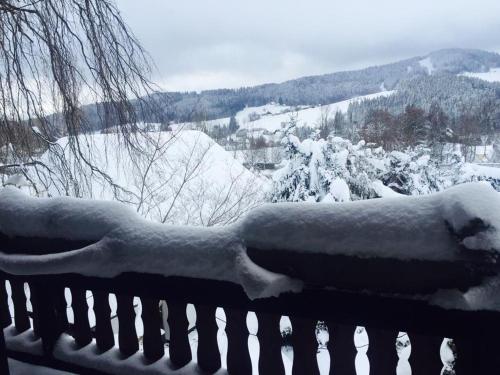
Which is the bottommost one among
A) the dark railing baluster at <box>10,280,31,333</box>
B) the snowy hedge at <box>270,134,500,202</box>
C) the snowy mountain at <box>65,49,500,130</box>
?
the snowy hedge at <box>270,134,500,202</box>

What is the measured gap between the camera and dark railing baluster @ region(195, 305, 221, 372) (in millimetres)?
1843

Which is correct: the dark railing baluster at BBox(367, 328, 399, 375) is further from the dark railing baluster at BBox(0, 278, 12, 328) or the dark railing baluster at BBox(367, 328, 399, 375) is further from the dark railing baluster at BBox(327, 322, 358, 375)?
the dark railing baluster at BBox(0, 278, 12, 328)

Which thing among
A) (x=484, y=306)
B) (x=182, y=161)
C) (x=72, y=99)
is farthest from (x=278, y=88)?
(x=484, y=306)

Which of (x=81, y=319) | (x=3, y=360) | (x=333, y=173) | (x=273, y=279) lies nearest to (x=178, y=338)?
(x=81, y=319)

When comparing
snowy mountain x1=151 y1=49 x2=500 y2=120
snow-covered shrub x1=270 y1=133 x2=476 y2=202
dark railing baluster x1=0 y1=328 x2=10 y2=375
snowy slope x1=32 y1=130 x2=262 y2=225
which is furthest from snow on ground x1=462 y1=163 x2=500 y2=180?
snowy mountain x1=151 y1=49 x2=500 y2=120

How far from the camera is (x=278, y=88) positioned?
2063 inches

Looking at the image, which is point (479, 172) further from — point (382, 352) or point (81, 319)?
point (81, 319)

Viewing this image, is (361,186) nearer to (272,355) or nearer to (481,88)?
(272,355)

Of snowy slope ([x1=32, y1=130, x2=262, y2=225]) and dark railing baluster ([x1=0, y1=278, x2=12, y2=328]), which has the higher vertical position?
dark railing baluster ([x1=0, y1=278, x2=12, y2=328])

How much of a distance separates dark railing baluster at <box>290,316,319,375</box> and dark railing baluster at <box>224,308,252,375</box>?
0.24m

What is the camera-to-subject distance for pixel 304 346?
1.63 meters

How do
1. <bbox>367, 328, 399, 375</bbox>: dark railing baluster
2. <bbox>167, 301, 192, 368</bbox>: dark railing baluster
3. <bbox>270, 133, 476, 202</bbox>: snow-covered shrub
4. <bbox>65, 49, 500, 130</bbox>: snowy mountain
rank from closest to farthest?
<bbox>367, 328, 399, 375</bbox>: dark railing baluster
<bbox>167, 301, 192, 368</bbox>: dark railing baluster
<bbox>270, 133, 476, 202</bbox>: snow-covered shrub
<bbox>65, 49, 500, 130</bbox>: snowy mountain

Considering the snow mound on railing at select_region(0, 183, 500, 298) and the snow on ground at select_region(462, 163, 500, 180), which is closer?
the snow mound on railing at select_region(0, 183, 500, 298)

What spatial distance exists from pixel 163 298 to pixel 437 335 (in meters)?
1.07
